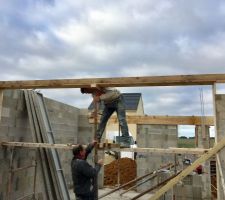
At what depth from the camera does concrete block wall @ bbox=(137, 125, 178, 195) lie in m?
11.8

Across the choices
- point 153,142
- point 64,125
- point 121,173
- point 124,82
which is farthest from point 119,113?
point 121,173

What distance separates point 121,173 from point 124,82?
9677mm

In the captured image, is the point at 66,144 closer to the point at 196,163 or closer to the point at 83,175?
the point at 83,175

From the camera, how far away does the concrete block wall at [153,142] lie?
38.7 ft

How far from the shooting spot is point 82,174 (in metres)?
4.98

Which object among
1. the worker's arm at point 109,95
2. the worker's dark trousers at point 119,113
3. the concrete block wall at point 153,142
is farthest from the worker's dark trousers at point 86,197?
the concrete block wall at point 153,142

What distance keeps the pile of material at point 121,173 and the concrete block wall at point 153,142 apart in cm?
199

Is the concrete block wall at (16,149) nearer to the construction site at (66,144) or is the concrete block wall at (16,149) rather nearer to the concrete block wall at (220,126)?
the construction site at (66,144)

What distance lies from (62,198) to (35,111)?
212 cm

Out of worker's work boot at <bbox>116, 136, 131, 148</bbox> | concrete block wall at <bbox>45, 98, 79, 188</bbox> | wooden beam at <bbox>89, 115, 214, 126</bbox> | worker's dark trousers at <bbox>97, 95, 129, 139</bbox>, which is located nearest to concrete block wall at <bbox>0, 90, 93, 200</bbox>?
worker's dark trousers at <bbox>97, 95, 129, 139</bbox>

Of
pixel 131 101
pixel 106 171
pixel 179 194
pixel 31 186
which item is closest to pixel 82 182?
pixel 31 186

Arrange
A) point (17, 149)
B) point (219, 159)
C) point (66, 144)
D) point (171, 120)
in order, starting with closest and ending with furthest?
point (219, 159)
point (66, 144)
point (17, 149)
point (171, 120)

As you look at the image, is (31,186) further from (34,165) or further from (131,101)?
(131,101)

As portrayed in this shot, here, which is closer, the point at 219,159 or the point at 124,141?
the point at 219,159
